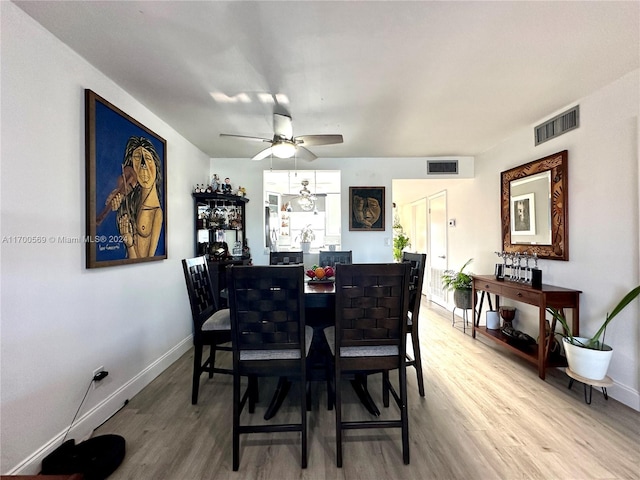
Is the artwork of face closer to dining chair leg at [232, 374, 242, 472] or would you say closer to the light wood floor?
the light wood floor

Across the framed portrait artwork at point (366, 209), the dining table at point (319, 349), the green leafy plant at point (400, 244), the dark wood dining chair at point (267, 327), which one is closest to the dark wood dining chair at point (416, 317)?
the dining table at point (319, 349)

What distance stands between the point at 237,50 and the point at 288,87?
52cm

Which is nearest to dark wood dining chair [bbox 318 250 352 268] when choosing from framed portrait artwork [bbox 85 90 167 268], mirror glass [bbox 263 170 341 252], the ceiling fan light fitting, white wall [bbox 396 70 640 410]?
mirror glass [bbox 263 170 341 252]

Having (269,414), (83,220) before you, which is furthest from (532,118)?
(83,220)

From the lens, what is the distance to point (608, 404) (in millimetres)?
2092

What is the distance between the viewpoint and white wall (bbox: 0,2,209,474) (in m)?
1.38

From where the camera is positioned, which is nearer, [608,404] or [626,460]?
[626,460]

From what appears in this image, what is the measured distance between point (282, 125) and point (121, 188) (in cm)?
144

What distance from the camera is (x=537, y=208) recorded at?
2922 millimetres

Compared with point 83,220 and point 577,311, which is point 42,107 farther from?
point 577,311

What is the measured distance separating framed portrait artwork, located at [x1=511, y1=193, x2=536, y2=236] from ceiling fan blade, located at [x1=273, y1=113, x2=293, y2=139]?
281cm

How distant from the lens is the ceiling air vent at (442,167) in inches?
165

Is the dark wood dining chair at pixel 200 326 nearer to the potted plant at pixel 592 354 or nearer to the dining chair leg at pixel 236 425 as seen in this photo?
the dining chair leg at pixel 236 425

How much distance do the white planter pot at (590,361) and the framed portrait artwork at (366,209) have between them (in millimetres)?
2608
